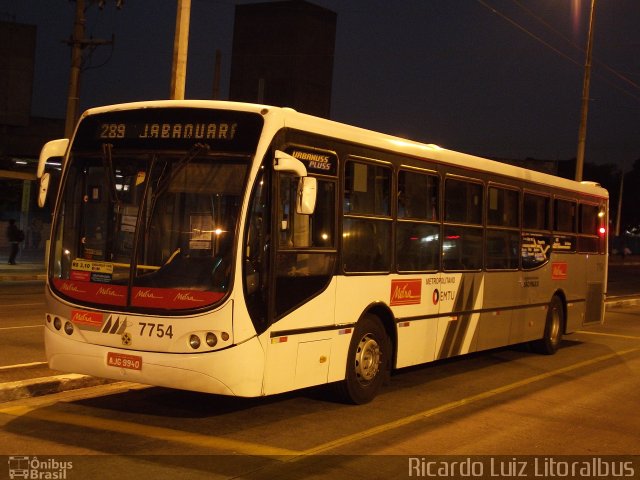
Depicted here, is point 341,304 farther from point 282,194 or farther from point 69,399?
point 69,399

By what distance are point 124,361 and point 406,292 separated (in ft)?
12.1

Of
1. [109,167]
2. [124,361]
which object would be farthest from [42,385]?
[109,167]

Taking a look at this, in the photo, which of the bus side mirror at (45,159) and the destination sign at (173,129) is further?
the bus side mirror at (45,159)

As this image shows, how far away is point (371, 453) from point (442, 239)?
4.32 meters

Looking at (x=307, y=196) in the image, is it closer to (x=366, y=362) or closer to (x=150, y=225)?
(x=150, y=225)

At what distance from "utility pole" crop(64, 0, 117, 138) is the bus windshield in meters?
18.8

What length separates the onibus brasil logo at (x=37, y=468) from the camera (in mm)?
6238

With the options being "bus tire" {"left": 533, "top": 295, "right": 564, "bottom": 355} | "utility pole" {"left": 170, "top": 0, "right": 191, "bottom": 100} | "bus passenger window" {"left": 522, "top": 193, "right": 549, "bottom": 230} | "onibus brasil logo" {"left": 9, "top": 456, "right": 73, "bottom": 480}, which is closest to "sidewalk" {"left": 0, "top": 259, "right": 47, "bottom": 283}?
"utility pole" {"left": 170, "top": 0, "right": 191, "bottom": 100}

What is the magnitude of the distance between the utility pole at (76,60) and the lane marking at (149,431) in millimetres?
19319

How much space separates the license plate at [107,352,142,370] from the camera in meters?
7.76

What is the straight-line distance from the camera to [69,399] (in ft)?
29.4

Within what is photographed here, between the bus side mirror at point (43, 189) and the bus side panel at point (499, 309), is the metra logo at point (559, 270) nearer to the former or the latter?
the bus side panel at point (499, 309)

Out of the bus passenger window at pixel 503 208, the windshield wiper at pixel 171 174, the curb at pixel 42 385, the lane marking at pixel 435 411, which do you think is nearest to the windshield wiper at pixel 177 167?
the windshield wiper at pixel 171 174

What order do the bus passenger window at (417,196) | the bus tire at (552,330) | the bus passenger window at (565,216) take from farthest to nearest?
the bus passenger window at (565,216) → the bus tire at (552,330) → the bus passenger window at (417,196)
